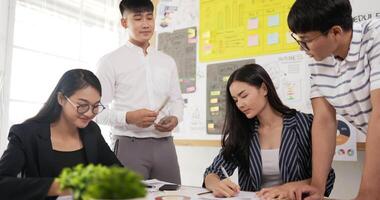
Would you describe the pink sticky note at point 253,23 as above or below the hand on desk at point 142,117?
above

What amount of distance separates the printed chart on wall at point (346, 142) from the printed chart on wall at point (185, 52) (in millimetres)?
1065

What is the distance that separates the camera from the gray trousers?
1819 millimetres

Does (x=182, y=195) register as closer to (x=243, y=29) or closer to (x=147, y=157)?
(x=147, y=157)

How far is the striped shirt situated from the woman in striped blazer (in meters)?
0.23

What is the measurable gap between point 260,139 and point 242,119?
0.12 meters

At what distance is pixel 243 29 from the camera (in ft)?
7.83

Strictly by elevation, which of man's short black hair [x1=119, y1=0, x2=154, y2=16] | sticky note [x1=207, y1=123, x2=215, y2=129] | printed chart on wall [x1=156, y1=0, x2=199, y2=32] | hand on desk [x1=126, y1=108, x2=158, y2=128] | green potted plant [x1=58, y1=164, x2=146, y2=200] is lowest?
green potted plant [x1=58, y1=164, x2=146, y2=200]

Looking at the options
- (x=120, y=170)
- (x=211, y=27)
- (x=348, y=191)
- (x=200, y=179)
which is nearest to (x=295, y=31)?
(x=120, y=170)

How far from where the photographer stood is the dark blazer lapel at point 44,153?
1.29m

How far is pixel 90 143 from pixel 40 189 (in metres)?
0.45

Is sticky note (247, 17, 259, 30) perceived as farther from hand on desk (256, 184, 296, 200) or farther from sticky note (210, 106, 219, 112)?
hand on desk (256, 184, 296, 200)

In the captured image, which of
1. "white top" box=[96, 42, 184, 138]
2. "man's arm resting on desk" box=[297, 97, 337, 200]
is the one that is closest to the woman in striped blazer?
"man's arm resting on desk" box=[297, 97, 337, 200]

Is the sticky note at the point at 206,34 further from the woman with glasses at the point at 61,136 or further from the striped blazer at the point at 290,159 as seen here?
the woman with glasses at the point at 61,136

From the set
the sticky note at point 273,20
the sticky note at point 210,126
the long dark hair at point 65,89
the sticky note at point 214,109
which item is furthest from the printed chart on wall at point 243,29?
the long dark hair at point 65,89
